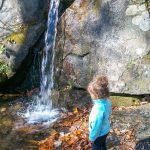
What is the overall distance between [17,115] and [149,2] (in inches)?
139

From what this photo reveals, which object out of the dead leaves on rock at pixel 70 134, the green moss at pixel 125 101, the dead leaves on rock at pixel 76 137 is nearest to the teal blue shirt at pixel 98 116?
the dead leaves on rock at pixel 76 137

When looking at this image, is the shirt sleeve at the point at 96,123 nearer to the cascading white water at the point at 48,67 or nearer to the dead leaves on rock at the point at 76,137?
the dead leaves on rock at the point at 76,137

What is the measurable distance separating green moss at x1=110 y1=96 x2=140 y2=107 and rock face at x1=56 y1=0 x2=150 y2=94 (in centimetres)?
16

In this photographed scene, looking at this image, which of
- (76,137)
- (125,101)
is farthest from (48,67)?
(76,137)

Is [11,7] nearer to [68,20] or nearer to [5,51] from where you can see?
[5,51]

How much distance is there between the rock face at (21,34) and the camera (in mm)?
9578

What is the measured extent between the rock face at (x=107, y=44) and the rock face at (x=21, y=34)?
859 mm

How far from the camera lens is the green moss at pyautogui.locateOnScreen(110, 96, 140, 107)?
824 centimetres

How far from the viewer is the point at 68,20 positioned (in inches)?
348

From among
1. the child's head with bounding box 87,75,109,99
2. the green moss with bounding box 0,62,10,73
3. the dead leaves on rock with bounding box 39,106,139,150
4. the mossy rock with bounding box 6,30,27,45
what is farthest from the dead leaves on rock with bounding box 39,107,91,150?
the mossy rock with bounding box 6,30,27,45

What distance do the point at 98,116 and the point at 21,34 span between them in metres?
4.73

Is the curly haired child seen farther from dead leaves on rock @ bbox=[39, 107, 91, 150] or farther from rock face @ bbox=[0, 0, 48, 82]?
rock face @ bbox=[0, 0, 48, 82]

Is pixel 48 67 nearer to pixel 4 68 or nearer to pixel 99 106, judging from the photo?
pixel 4 68

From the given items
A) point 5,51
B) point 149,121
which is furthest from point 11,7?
point 149,121
